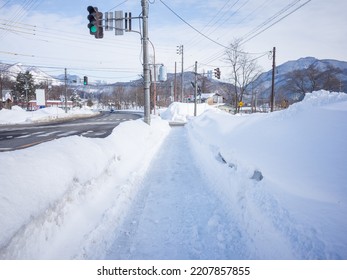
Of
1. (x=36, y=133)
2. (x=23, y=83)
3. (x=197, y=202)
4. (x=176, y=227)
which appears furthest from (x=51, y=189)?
(x=23, y=83)

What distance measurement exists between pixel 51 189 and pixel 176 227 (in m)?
2.09

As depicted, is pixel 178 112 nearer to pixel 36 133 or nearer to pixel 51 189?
pixel 36 133

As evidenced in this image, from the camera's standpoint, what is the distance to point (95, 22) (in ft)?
30.6

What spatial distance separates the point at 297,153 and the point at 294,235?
6.62 feet

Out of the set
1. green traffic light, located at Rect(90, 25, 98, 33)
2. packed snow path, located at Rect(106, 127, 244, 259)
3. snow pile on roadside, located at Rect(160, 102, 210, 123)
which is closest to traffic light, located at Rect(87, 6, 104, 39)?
green traffic light, located at Rect(90, 25, 98, 33)

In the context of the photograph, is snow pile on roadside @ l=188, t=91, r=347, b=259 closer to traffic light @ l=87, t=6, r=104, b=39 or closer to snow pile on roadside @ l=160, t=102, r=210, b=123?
traffic light @ l=87, t=6, r=104, b=39

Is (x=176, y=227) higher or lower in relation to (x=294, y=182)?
lower

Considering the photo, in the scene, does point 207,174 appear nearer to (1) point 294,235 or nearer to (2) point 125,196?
(2) point 125,196

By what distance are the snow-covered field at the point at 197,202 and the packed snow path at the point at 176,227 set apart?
0.06ft

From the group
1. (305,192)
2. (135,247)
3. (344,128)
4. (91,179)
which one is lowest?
(135,247)

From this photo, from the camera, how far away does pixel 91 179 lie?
16.0 feet

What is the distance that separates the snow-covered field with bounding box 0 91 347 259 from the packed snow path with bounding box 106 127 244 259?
0.02 m

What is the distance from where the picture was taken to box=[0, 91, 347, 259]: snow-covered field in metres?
2.76
